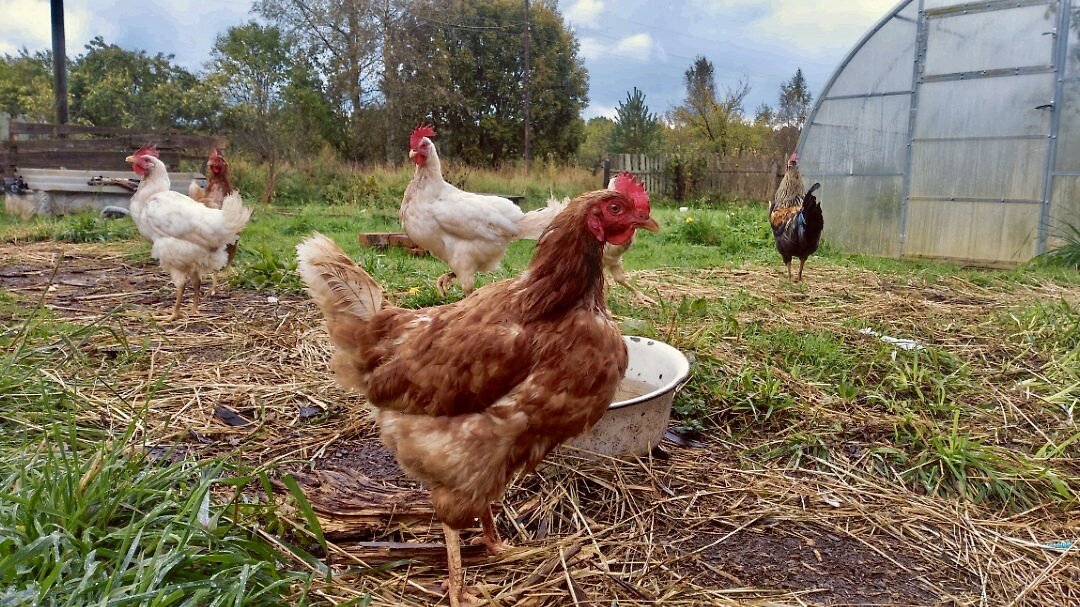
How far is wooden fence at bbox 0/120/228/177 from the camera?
1128 centimetres

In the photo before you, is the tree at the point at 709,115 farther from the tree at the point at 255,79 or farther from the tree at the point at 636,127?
the tree at the point at 255,79

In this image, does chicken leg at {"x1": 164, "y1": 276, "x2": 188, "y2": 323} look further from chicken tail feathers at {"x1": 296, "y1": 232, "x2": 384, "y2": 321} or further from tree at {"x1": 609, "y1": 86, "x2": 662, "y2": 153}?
tree at {"x1": 609, "y1": 86, "x2": 662, "y2": 153}

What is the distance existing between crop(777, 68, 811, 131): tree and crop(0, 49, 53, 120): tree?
31212 mm

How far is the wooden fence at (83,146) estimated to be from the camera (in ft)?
37.0

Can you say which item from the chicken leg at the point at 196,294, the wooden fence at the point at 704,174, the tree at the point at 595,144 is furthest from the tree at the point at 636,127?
the chicken leg at the point at 196,294

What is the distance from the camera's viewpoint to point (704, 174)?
59.9 feet

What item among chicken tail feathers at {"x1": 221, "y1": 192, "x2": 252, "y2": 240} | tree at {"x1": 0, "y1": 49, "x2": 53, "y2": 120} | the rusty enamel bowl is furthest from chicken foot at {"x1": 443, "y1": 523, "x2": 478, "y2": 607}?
tree at {"x1": 0, "y1": 49, "x2": 53, "y2": 120}

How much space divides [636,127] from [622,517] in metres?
24.2

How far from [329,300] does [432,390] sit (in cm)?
57

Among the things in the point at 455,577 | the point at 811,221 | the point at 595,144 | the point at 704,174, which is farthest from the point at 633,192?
the point at 595,144

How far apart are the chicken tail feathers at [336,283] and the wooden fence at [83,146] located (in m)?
11.3

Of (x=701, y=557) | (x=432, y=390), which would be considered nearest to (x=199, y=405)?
(x=432, y=390)

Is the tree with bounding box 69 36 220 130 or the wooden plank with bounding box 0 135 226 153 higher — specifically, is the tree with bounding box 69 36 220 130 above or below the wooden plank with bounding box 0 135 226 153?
above

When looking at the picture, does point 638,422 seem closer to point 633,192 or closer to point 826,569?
point 826,569
